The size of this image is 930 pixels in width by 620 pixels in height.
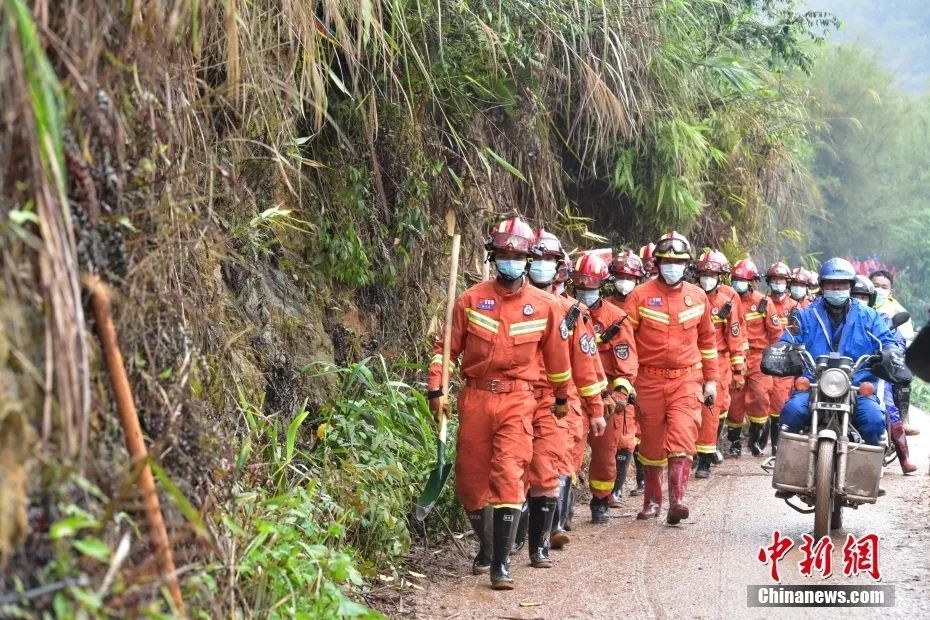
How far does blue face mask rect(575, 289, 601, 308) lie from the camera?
33.8 ft

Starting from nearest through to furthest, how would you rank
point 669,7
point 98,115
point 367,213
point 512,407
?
point 98,115
point 512,407
point 367,213
point 669,7

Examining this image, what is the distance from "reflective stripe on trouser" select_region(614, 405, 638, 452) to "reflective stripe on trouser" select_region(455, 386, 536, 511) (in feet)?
8.81

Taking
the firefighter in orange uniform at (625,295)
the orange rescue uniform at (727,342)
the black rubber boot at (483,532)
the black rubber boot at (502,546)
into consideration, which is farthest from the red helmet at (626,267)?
the black rubber boot at (502,546)

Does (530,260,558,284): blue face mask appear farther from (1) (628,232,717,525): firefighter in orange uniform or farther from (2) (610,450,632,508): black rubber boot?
(2) (610,450,632,508): black rubber boot

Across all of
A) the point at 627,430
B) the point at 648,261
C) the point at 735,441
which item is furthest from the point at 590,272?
the point at 735,441

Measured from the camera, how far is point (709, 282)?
43.3 ft

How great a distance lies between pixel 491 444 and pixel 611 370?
2.47 m

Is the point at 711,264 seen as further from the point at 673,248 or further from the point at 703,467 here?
the point at 673,248

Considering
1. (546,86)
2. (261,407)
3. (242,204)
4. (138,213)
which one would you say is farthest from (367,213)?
(138,213)

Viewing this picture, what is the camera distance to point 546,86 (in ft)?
40.1

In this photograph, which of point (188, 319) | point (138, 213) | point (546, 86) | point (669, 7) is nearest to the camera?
point (138, 213)

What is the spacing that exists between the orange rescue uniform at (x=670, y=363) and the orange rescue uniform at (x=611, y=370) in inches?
7.8

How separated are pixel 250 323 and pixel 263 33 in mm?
1903

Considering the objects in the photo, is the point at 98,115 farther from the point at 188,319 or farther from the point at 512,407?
the point at 512,407
